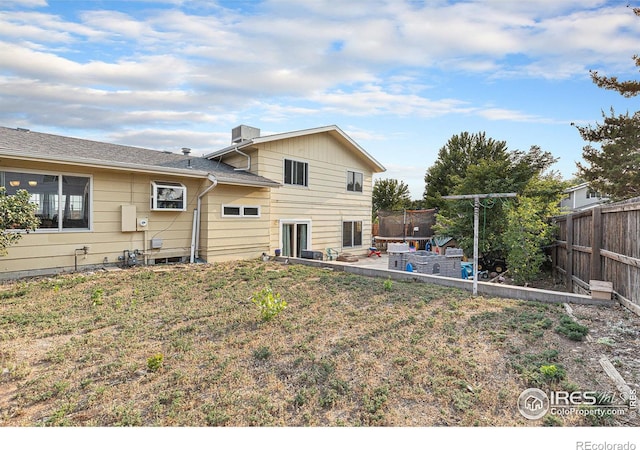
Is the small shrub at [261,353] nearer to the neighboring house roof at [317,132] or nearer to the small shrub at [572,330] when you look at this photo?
the small shrub at [572,330]

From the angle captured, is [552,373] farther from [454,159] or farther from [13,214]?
[454,159]

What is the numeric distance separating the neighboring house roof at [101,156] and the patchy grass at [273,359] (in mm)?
2679

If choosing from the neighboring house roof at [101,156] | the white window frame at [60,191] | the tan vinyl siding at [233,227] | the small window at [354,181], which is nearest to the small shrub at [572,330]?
the neighboring house roof at [101,156]

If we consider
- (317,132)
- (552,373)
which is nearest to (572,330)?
(552,373)

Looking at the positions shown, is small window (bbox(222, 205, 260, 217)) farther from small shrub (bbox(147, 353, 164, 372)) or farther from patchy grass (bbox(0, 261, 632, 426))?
small shrub (bbox(147, 353, 164, 372))

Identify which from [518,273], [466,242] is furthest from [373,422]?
[466,242]

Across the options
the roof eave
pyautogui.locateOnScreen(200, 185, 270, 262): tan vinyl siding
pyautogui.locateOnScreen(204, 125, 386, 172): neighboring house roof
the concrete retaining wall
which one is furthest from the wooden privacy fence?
the roof eave

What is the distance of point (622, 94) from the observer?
11.4m

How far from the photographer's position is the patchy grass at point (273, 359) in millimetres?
2490

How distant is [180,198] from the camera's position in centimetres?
891

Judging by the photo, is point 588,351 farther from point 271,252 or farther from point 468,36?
point 271,252

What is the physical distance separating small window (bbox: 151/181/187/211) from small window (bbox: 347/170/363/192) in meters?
7.08

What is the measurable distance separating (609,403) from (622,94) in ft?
44.6

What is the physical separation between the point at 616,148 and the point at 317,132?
1121 centimetres
